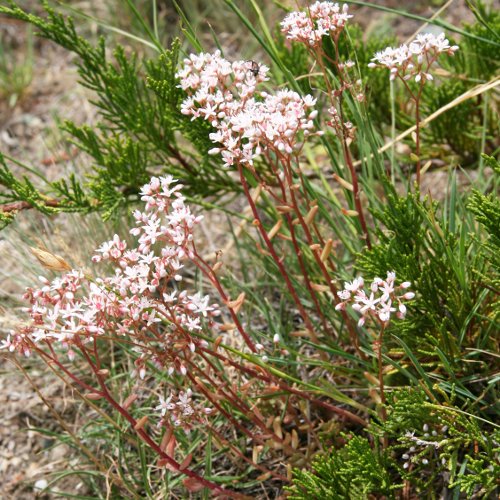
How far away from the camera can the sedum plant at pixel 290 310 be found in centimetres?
153

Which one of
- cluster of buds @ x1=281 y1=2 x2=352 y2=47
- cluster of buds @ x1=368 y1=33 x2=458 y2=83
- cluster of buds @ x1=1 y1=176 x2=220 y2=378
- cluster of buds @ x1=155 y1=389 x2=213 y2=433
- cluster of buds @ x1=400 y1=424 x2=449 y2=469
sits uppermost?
cluster of buds @ x1=281 y1=2 x2=352 y2=47

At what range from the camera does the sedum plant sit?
1.53 m

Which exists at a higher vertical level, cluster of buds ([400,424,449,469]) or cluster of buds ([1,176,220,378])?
cluster of buds ([1,176,220,378])

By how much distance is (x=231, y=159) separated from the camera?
156 centimetres

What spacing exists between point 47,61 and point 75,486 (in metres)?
3.40

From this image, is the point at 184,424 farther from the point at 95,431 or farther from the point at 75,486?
the point at 75,486

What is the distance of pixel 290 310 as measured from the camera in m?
2.53

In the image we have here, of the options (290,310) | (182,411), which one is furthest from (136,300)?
(290,310)

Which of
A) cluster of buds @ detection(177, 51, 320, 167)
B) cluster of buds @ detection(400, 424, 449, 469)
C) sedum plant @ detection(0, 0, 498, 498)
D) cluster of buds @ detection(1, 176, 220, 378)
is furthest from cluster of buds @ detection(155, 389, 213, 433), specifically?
cluster of buds @ detection(177, 51, 320, 167)

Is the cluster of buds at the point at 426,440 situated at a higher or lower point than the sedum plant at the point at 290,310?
lower

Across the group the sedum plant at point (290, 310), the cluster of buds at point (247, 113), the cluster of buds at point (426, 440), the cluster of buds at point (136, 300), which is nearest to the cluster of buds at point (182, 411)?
the sedum plant at point (290, 310)

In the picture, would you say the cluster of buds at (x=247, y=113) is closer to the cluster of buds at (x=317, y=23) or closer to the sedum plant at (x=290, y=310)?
the sedum plant at (x=290, y=310)

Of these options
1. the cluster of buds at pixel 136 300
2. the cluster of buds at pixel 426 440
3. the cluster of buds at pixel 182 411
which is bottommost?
the cluster of buds at pixel 426 440

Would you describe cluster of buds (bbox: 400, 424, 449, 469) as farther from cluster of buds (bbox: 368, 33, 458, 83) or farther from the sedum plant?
cluster of buds (bbox: 368, 33, 458, 83)
